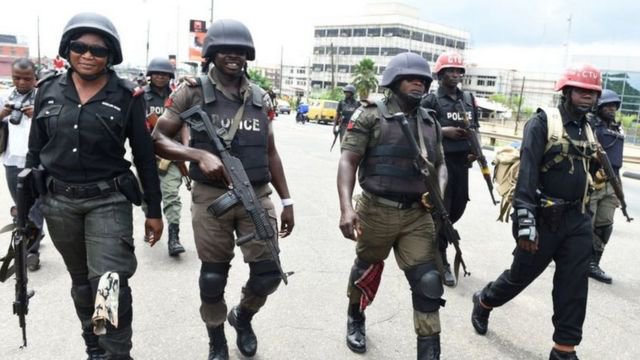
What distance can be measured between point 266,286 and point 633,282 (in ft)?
12.6

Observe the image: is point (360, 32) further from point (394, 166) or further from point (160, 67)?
point (394, 166)

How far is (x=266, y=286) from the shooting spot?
3328 mm

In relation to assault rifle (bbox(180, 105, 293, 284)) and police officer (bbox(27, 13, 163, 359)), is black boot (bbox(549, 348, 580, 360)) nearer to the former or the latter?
assault rifle (bbox(180, 105, 293, 284))

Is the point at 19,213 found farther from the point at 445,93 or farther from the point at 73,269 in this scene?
the point at 445,93

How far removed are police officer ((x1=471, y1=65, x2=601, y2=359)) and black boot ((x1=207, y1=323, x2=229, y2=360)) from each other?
187cm

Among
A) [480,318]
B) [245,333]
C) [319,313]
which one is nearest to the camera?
[245,333]

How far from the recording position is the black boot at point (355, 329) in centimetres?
360

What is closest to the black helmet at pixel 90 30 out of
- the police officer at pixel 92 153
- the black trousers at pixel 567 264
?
the police officer at pixel 92 153

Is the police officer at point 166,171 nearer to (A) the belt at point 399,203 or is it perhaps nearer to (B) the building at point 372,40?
(A) the belt at point 399,203

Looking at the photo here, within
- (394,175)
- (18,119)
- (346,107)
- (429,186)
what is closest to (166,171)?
(18,119)

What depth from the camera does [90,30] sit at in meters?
2.80

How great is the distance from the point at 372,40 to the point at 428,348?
89330 millimetres

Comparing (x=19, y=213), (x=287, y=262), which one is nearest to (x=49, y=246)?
(x=287, y=262)

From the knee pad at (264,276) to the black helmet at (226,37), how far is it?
4.12 feet
